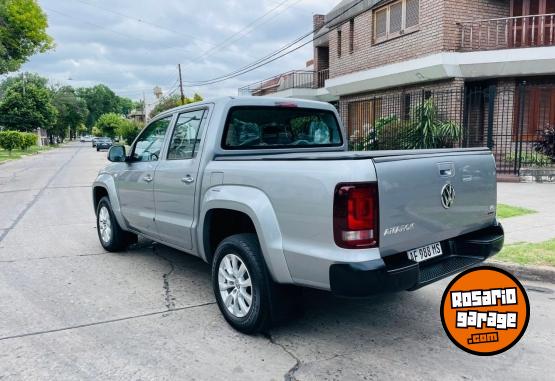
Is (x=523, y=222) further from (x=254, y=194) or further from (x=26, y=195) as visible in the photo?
(x=26, y=195)

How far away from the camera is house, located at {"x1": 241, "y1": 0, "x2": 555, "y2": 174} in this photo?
566 inches

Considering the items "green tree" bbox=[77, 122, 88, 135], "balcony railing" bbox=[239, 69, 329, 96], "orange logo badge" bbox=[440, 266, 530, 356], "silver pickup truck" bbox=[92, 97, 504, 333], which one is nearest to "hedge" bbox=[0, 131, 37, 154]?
"balcony railing" bbox=[239, 69, 329, 96]

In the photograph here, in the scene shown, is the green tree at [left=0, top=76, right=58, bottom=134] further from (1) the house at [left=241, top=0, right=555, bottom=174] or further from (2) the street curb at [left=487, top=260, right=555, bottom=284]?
(2) the street curb at [left=487, top=260, right=555, bottom=284]

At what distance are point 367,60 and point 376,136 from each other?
495 cm

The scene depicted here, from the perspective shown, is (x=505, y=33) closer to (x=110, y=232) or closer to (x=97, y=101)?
(x=110, y=232)

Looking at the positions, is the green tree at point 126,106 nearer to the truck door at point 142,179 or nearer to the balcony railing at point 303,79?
the balcony railing at point 303,79

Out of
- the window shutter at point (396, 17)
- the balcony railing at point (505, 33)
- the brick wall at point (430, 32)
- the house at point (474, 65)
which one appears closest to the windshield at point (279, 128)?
the house at point (474, 65)

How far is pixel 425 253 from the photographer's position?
337cm

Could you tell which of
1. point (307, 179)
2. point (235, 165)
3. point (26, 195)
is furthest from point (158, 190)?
point (26, 195)

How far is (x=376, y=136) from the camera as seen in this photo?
15523mm

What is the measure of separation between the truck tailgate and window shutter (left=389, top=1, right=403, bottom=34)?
48.1ft

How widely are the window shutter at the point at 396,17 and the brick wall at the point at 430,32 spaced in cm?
44

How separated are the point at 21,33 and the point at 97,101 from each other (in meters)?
112

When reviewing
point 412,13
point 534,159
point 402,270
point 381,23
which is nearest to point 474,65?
point 412,13
